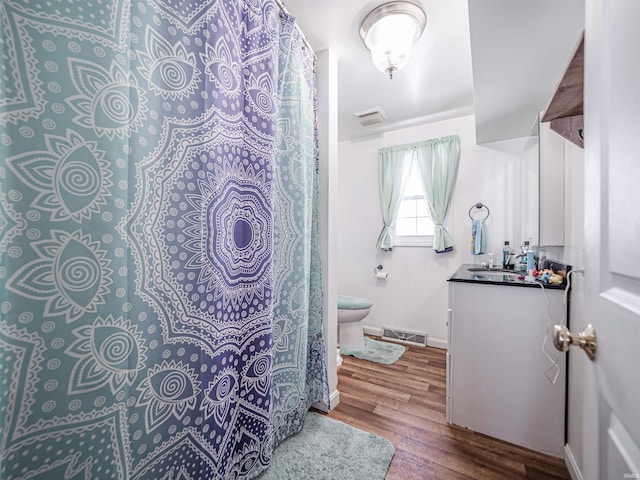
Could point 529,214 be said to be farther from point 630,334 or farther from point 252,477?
point 252,477

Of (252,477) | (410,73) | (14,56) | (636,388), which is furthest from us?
(410,73)

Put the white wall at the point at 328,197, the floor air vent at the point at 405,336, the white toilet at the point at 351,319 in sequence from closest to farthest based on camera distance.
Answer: the white wall at the point at 328,197 < the white toilet at the point at 351,319 < the floor air vent at the point at 405,336

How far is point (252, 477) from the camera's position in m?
1.10

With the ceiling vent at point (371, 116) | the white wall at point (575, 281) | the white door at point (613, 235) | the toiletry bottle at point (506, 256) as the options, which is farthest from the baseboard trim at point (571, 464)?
the ceiling vent at point (371, 116)

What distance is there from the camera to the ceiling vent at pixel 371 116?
2641 mm

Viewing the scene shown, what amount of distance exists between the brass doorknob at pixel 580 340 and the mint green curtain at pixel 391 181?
253cm

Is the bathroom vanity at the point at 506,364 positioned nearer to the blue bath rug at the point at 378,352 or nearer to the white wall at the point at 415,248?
the blue bath rug at the point at 378,352

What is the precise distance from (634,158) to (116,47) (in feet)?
3.76

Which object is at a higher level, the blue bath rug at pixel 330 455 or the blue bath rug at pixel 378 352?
the blue bath rug at pixel 330 455

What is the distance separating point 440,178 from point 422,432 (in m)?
2.32

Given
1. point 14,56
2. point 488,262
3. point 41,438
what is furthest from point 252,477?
point 488,262

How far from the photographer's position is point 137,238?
0.75 metres

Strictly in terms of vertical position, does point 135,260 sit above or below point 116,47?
below

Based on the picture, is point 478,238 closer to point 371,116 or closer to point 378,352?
point 378,352
